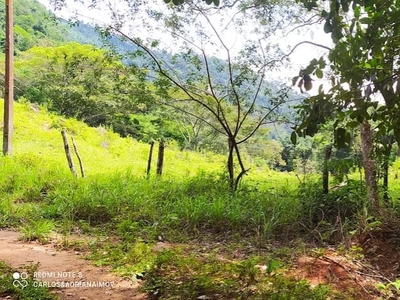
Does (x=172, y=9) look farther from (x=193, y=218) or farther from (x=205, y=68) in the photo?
(x=193, y=218)

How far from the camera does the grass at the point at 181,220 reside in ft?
9.52

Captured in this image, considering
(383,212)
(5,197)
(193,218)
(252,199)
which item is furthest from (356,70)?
(5,197)

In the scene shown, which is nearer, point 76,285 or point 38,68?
point 76,285

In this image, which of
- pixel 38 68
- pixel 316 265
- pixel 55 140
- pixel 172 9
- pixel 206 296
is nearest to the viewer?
pixel 206 296

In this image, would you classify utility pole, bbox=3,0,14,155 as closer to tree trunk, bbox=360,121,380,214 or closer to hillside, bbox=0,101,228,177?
hillside, bbox=0,101,228,177

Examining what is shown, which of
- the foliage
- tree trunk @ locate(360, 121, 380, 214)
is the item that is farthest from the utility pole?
tree trunk @ locate(360, 121, 380, 214)

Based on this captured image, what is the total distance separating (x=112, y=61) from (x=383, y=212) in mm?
5306

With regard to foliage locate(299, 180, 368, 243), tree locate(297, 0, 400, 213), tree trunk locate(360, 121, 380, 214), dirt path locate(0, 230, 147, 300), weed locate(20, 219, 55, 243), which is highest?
tree locate(297, 0, 400, 213)

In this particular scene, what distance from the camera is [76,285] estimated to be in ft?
9.86

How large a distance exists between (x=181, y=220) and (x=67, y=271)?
6.66ft

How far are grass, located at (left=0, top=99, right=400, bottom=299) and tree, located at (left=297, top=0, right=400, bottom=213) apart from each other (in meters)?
1.37

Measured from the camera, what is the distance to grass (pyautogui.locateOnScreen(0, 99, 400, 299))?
2.90 meters

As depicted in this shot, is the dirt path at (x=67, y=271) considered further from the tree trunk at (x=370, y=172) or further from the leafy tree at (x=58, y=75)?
the leafy tree at (x=58, y=75)

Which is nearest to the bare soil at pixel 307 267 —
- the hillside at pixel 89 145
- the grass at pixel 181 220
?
the grass at pixel 181 220
